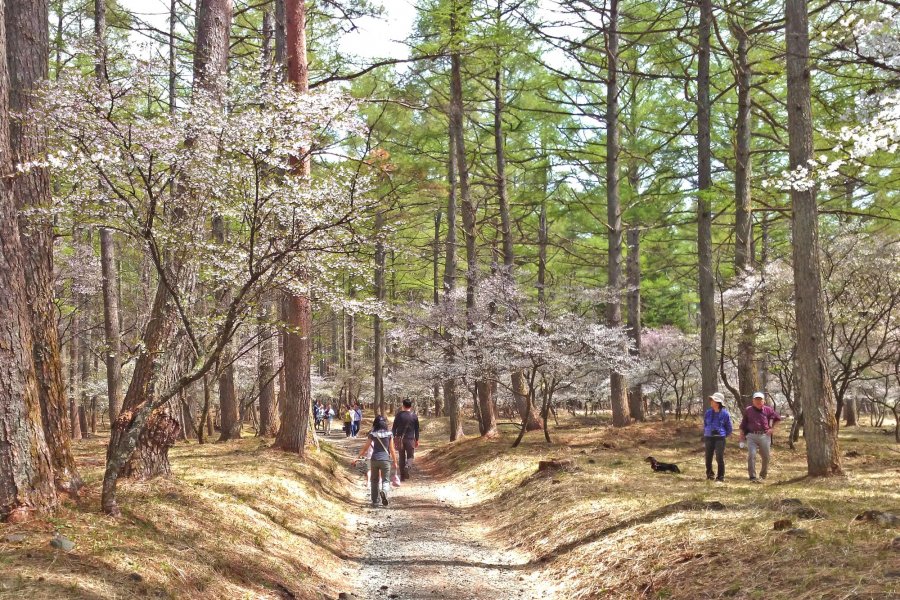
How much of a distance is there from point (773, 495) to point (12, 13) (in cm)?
908

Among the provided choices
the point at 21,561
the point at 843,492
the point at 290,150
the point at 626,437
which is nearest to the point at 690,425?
the point at 626,437

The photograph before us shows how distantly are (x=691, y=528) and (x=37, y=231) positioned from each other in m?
6.52

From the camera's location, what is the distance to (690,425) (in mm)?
16406

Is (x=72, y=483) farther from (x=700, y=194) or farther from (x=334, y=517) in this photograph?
(x=700, y=194)

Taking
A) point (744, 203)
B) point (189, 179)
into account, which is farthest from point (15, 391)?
point (744, 203)

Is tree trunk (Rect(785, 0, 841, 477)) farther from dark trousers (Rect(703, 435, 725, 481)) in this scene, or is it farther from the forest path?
the forest path

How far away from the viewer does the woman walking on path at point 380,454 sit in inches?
386

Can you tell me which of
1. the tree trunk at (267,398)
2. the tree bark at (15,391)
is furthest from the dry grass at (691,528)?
the tree trunk at (267,398)

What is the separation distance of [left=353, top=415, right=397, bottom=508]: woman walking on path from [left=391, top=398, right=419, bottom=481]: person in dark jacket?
1952 millimetres

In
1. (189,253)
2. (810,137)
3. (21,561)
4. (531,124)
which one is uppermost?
(531,124)

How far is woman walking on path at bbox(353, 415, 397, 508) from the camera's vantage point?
9.81m

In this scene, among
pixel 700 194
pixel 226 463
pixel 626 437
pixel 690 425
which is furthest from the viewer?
pixel 690 425

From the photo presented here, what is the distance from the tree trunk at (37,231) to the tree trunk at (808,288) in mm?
8494

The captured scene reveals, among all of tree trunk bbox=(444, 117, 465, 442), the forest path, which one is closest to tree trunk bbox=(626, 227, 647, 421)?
tree trunk bbox=(444, 117, 465, 442)
